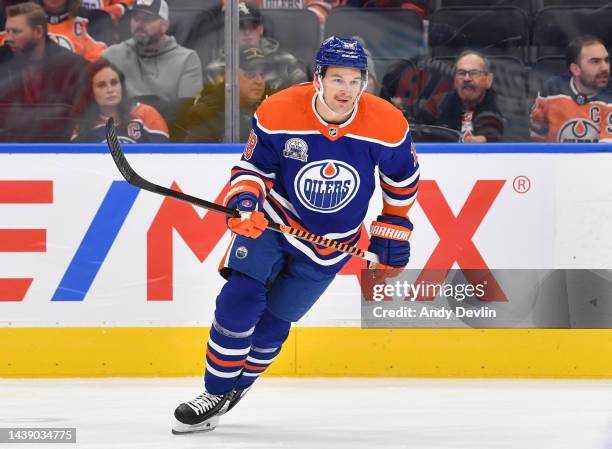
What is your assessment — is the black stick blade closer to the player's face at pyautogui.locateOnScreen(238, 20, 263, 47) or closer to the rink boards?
the rink boards

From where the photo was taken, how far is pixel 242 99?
446 centimetres

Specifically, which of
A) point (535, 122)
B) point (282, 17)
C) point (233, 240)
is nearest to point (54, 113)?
point (282, 17)

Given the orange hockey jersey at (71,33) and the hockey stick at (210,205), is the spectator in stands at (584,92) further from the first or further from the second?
the orange hockey jersey at (71,33)

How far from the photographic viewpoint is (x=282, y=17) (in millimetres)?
4406

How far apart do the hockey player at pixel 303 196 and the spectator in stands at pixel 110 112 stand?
1208mm

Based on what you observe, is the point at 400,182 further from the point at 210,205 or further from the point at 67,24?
the point at 67,24

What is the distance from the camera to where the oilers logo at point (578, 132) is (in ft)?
14.6

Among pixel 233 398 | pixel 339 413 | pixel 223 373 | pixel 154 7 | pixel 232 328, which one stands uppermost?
pixel 154 7

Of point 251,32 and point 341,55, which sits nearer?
point 341,55

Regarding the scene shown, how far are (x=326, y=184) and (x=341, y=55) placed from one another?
0.37 meters

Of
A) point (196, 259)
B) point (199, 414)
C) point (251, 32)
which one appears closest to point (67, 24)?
point (251, 32)

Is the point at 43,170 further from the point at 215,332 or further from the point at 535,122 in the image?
the point at 535,122

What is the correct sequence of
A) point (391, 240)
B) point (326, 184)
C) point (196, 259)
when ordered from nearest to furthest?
point (326, 184) < point (391, 240) < point (196, 259)

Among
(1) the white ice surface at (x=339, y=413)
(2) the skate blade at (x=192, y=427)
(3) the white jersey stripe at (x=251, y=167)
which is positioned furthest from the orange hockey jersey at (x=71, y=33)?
(2) the skate blade at (x=192, y=427)
